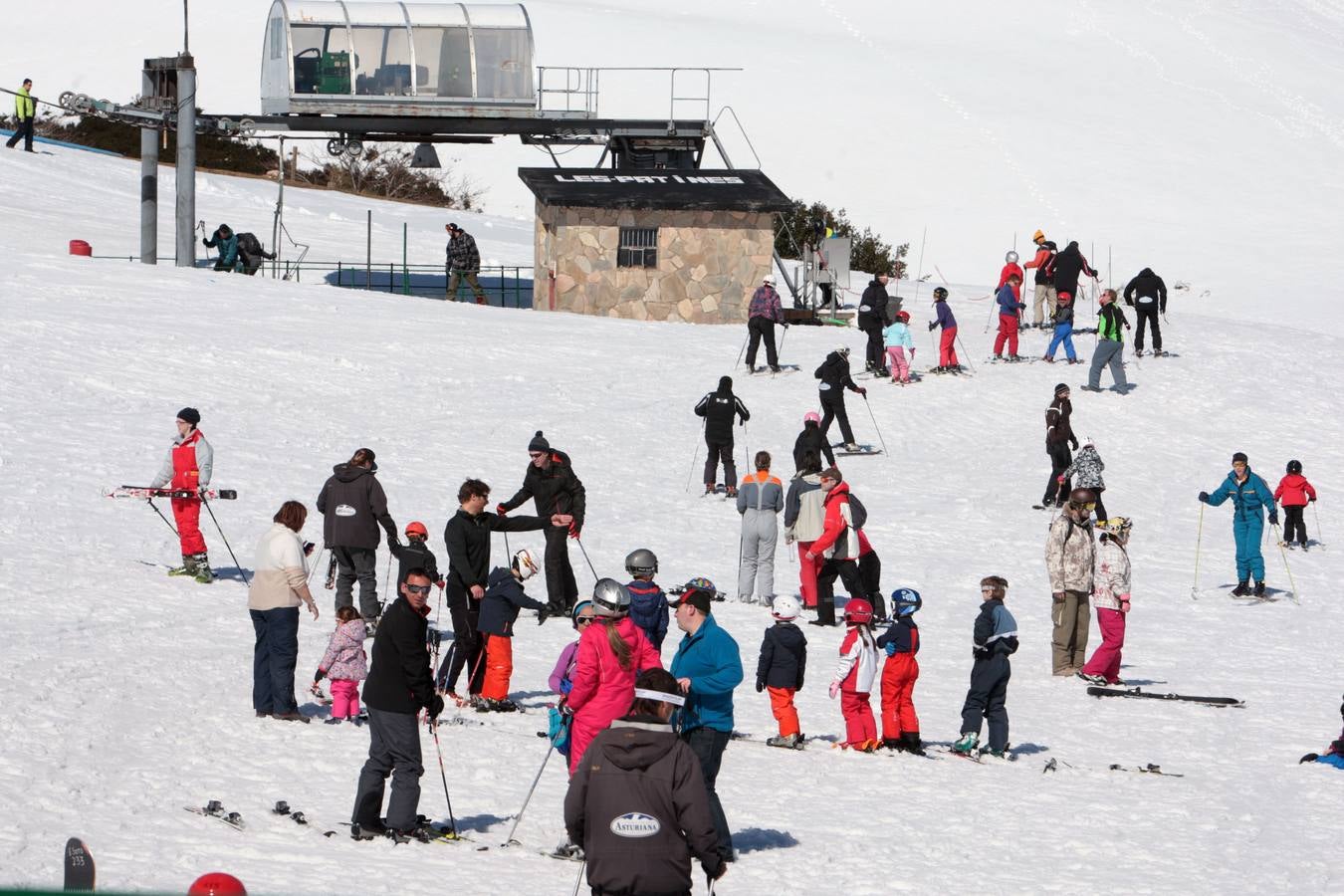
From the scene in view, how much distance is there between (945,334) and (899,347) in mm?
1090

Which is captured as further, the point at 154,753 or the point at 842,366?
the point at 842,366

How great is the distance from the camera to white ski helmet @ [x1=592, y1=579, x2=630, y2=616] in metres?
Result: 8.70

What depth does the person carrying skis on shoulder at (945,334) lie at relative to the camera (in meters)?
26.8

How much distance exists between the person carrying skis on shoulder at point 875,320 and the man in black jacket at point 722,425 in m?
6.75

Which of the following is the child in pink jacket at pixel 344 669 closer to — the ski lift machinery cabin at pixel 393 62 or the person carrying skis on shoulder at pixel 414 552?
the person carrying skis on shoulder at pixel 414 552

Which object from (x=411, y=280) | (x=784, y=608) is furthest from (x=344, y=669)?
(x=411, y=280)

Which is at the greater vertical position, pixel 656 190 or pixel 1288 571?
pixel 656 190

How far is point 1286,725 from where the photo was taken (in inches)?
530

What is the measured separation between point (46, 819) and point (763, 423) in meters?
16.0

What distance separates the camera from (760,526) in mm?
16500

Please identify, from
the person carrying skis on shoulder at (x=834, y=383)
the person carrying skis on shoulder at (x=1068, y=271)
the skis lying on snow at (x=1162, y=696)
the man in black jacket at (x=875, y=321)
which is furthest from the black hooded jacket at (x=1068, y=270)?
the skis lying on snow at (x=1162, y=696)

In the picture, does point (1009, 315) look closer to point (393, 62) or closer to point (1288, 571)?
point (1288, 571)

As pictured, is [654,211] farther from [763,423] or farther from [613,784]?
[613,784]

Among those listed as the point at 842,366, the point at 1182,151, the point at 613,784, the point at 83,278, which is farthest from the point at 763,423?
the point at 1182,151
